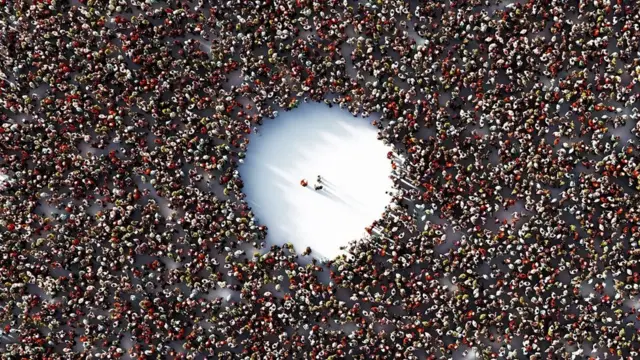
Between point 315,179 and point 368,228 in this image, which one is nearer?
point 368,228

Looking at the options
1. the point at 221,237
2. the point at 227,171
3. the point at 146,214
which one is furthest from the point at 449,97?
the point at 146,214

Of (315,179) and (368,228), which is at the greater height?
(315,179)

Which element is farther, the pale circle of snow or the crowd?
the pale circle of snow

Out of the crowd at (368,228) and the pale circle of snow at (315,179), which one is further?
the pale circle of snow at (315,179)
